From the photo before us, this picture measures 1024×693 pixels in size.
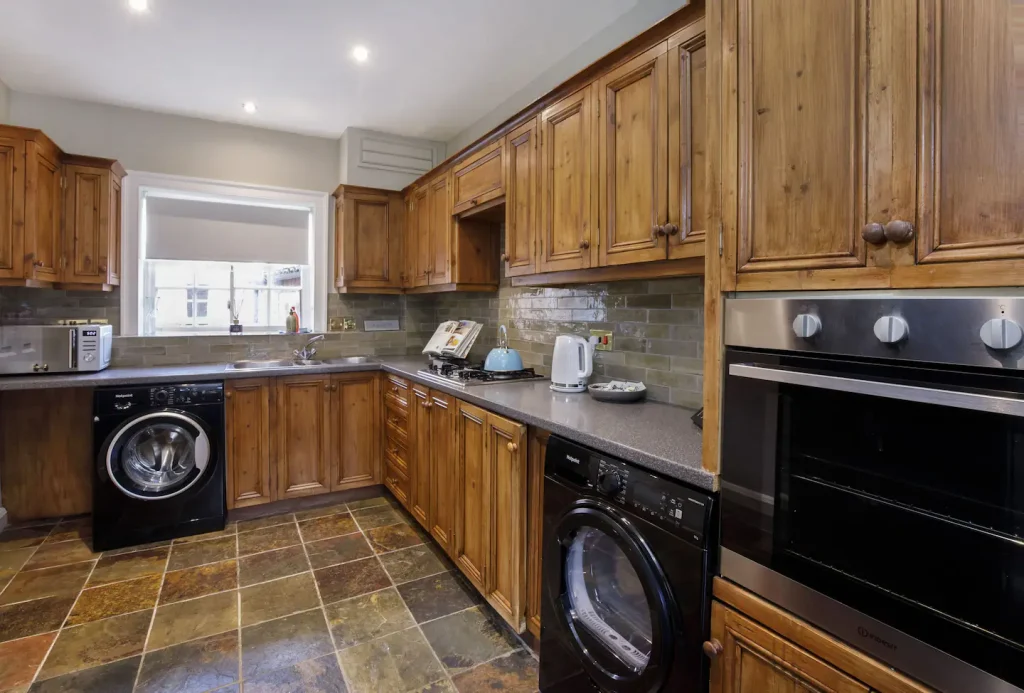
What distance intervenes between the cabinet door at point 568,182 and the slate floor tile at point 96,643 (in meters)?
2.34

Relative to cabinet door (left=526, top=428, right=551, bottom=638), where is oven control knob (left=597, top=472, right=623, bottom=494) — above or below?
above

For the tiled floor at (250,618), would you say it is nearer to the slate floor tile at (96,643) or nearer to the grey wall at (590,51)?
the slate floor tile at (96,643)

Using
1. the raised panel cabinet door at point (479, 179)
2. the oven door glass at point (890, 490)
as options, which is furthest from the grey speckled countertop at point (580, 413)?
the raised panel cabinet door at point (479, 179)

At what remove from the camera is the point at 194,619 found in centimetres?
218

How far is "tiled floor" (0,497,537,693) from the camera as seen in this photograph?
6.02ft

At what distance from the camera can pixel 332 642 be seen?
203 cm

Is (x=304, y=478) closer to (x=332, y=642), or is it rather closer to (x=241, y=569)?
(x=241, y=569)

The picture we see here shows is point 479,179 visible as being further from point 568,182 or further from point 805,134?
point 805,134

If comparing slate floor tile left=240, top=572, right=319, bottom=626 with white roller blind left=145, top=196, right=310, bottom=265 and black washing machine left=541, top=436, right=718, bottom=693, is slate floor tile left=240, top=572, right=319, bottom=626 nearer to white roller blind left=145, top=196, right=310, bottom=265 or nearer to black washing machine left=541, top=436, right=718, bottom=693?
black washing machine left=541, top=436, right=718, bottom=693

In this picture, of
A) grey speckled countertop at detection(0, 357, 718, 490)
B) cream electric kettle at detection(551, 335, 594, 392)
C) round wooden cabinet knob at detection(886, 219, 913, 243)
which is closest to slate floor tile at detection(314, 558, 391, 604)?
grey speckled countertop at detection(0, 357, 718, 490)

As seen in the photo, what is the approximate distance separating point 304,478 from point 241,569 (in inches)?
33.4

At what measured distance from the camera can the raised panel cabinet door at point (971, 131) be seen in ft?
2.47

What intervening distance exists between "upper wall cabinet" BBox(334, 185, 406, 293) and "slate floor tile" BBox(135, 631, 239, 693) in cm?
252

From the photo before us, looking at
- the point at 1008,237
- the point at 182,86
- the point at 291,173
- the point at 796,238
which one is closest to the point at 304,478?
the point at 291,173
